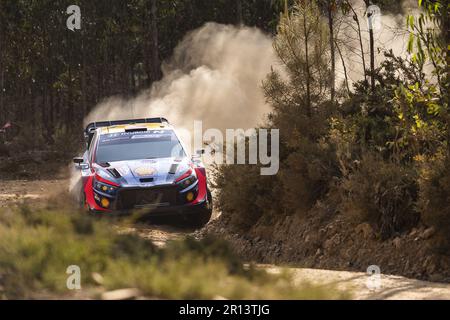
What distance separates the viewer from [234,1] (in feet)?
166

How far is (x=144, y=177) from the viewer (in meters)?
14.9

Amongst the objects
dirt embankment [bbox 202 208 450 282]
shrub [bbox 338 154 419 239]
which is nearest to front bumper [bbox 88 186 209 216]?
dirt embankment [bbox 202 208 450 282]

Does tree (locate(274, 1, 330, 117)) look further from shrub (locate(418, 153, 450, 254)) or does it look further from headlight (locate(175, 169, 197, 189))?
shrub (locate(418, 153, 450, 254))

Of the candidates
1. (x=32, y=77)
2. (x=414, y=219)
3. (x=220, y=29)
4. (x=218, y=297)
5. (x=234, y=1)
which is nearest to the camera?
(x=218, y=297)

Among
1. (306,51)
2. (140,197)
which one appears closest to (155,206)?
(140,197)

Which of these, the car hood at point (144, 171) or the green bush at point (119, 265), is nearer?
the green bush at point (119, 265)

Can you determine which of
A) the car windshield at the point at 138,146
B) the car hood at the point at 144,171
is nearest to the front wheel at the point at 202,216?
the car hood at the point at 144,171

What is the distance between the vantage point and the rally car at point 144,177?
14859mm

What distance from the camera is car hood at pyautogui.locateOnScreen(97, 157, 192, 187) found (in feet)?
48.9

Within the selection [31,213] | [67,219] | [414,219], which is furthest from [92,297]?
[414,219]

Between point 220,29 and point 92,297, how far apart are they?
40.1m

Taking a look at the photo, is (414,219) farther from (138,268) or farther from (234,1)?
(234,1)

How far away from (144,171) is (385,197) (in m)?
4.01

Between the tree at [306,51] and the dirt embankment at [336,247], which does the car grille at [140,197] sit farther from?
the tree at [306,51]
